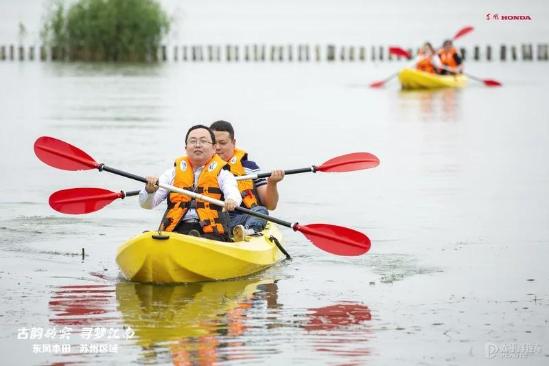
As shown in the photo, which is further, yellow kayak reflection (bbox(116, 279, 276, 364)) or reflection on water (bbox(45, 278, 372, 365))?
yellow kayak reflection (bbox(116, 279, 276, 364))

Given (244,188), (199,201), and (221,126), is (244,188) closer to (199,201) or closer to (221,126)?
(221,126)

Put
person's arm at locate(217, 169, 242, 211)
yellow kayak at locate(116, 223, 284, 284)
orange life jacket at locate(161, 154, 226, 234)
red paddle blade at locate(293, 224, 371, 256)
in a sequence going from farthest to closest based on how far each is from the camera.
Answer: red paddle blade at locate(293, 224, 371, 256)
orange life jacket at locate(161, 154, 226, 234)
person's arm at locate(217, 169, 242, 211)
yellow kayak at locate(116, 223, 284, 284)

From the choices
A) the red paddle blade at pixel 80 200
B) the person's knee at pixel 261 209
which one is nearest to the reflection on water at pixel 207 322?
the person's knee at pixel 261 209

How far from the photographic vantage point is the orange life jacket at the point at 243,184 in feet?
44.0

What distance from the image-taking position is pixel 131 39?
2562 inches

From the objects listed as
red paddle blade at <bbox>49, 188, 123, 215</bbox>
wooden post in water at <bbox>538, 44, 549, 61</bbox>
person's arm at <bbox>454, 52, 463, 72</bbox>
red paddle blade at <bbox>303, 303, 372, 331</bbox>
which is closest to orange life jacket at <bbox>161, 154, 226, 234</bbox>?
red paddle blade at <bbox>49, 188, 123, 215</bbox>

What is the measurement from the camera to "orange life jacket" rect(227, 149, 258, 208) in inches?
527

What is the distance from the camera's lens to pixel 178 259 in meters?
11.8

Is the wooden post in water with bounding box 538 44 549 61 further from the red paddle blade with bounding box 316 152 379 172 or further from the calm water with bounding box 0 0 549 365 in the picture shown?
the red paddle blade with bounding box 316 152 379 172

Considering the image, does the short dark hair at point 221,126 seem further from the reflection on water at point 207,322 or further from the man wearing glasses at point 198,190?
the reflection on water at point 207,322

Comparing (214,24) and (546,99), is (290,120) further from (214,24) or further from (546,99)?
(214,24)

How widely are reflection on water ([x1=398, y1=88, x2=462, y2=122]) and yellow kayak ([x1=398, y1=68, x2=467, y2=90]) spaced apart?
7.9 inches

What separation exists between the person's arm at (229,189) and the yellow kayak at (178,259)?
344 mm

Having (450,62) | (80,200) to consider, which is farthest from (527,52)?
(80,200)
